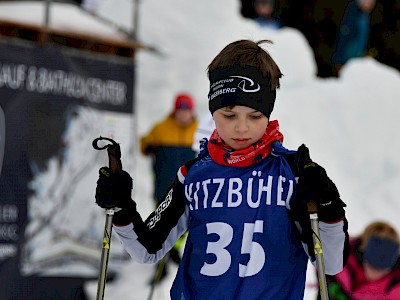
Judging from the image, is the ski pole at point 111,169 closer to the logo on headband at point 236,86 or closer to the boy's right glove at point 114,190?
the boy's right glove at point 114,190

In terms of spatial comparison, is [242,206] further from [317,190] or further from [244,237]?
[317,190]

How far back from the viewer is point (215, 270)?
316cm

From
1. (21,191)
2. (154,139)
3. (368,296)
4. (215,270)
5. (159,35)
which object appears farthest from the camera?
(159,35)

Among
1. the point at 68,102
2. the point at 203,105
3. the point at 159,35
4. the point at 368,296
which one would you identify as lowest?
the point at 368,296

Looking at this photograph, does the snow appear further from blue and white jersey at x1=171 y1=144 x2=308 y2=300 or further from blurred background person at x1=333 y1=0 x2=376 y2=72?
blue and white jersey at x1=171 y1=144 x2=308 y2=300

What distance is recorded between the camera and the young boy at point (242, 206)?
3.11 meters

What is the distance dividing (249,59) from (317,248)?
28.1 inches

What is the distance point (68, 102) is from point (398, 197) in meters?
6.17

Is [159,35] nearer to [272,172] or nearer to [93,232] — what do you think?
[93,232]

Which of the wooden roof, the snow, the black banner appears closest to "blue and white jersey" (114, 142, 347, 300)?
the black banner

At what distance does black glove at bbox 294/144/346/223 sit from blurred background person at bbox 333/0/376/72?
37.7 ft

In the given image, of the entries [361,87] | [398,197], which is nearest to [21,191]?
[398,197]

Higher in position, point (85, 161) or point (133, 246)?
point (85, 161)

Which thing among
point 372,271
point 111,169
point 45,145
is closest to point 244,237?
point 111,169
